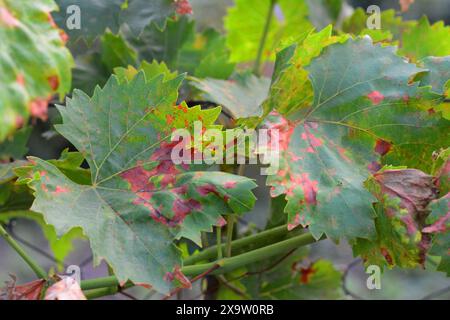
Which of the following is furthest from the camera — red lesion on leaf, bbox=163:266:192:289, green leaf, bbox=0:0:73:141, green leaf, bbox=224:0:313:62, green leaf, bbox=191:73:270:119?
green leaf, bbox=224:0:313:62

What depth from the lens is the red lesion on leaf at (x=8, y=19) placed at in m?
0.50

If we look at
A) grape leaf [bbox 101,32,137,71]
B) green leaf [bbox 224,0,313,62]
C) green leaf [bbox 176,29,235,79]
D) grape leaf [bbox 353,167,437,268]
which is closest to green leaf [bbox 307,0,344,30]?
green leaf [bbox 224,0,313,62]

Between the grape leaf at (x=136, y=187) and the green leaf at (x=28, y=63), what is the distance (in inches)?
5.8

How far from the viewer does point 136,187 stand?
688 millimetres

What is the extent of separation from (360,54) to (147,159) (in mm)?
241

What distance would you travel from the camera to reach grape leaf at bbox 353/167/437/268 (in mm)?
654

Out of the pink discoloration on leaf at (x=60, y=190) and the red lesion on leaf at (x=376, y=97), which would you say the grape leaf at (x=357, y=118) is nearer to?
the red lesion on leaf at (x=376, y=97)

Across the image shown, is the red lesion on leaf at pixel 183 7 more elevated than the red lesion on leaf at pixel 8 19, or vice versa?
the red lesion on leaf at pixel 183 7

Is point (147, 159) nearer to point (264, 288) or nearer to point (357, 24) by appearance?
point (264, 288)

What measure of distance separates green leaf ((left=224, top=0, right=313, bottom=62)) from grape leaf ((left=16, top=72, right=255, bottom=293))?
559 mm

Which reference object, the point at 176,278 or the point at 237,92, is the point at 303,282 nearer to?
the point at 237,92

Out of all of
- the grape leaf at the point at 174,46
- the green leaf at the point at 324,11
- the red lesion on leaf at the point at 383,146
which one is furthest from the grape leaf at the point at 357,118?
the green leaf at the point at 324,11

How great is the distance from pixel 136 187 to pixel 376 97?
26cm

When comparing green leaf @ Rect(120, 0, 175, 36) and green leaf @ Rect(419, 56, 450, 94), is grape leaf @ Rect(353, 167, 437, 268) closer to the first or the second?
green leaf @ Rect(419, 56, 450, 94)
